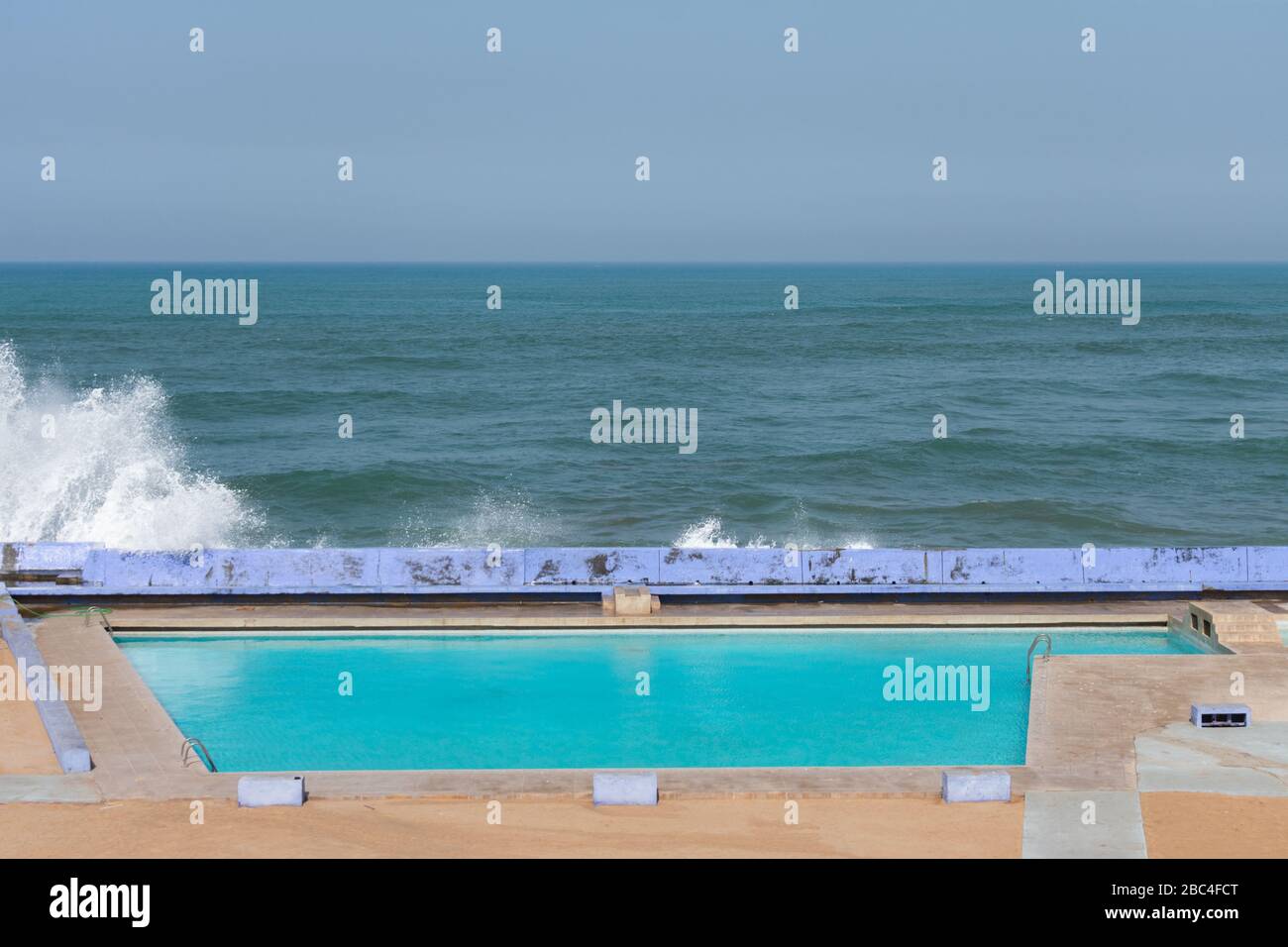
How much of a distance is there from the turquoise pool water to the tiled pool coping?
1.61 feet

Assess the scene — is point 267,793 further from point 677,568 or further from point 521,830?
point 677,568

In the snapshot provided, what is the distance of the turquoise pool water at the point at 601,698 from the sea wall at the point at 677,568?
1649mm

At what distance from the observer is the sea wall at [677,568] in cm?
1956

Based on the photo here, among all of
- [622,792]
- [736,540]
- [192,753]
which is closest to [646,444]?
[736,540]

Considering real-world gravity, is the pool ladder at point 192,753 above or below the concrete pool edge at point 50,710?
below

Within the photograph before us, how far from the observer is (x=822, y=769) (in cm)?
1257

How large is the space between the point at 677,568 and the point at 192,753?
8.18 meters

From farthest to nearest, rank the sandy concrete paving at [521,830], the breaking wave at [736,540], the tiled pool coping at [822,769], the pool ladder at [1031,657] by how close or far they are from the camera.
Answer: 1. the breaking wave at [736,540]
2. the pool ladder at [1031,657]
3. the tiled pool coping at [822,769]
4. the sandy concrete paving at [521,830]

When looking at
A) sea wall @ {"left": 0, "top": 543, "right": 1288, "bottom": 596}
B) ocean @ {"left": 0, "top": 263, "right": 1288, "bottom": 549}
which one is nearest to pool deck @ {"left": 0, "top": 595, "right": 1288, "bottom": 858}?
sea wall @ {"left": 0, "top": 543, "right": 1288, "bottom": 596}

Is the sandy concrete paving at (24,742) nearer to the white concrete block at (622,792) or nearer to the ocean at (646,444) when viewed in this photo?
the white concrete block at (622,792)

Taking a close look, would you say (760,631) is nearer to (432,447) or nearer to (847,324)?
(432,447)

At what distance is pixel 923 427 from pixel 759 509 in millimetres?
10763

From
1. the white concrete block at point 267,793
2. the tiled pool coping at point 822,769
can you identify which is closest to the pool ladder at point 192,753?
the tiled pool coping at point 822,769

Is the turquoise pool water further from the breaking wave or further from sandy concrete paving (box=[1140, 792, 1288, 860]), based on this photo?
the breaking wave
